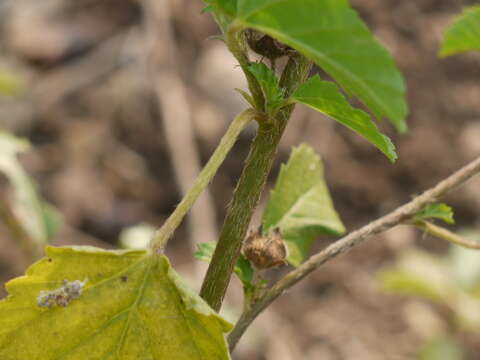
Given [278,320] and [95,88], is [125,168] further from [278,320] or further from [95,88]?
[278,320]

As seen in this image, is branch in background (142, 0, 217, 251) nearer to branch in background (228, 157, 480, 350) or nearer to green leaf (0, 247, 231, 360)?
branch in background (228, 157, 480, 350)

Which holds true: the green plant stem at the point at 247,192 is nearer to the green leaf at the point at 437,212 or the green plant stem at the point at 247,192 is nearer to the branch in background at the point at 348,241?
the branch in background at the point at 348,241

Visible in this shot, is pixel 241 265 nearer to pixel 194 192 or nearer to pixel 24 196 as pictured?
pixel 194 192

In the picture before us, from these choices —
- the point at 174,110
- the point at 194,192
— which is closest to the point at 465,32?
the point at 194,192

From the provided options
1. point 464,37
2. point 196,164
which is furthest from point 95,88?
point 464,37

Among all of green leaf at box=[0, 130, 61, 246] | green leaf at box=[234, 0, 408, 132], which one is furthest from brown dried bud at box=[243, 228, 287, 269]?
green leaf at box=[0, 130, 61, 246]
